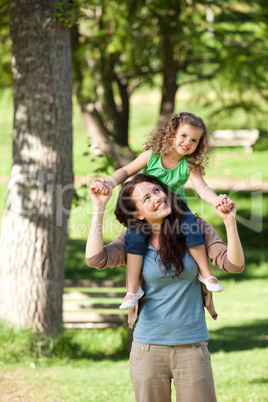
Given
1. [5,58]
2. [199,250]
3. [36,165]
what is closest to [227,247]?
[199,250]

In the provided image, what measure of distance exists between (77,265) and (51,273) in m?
6.85

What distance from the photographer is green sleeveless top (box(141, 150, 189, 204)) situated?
2844 mm

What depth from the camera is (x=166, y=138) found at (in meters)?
2.89

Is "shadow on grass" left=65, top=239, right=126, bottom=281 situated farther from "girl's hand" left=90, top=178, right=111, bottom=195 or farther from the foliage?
"girl's hand" left=90, top=178, right=111, bottom=195

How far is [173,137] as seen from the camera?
2.90 m

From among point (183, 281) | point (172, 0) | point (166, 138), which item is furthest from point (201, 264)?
point (172, 0)

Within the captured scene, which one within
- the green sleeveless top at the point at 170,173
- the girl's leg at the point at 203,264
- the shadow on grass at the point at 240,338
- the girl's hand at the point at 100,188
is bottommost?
the shadow on grass at the point at 240,338

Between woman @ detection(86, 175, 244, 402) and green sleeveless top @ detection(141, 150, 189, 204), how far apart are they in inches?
5.7

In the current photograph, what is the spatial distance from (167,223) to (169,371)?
690 millimetres

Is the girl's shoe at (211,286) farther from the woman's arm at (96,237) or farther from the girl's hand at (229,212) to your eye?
the woman's arm at (96,237)

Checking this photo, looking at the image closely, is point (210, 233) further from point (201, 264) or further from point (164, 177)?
point (164, 177)

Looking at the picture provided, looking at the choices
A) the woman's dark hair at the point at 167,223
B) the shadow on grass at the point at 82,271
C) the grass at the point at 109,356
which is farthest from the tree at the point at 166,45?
the woman's dark hair at the point at 167,223

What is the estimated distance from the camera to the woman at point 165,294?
8.29 feet

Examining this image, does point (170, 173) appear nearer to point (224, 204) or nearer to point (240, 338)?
point (224, 204)
